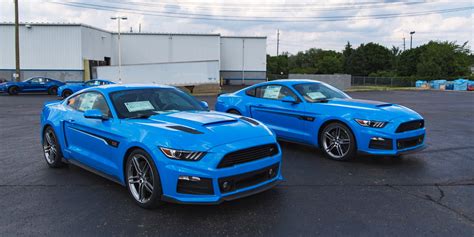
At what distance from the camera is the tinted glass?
25.5 ft

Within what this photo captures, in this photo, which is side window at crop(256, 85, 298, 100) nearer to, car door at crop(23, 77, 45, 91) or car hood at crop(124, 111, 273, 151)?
car hood at crop(124, 111, 273, 151)

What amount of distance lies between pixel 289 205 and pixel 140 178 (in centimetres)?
177

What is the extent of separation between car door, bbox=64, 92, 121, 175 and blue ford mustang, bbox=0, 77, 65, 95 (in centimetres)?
2420

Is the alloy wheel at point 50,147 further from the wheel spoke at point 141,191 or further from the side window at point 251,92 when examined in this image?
the side window at point 251,92

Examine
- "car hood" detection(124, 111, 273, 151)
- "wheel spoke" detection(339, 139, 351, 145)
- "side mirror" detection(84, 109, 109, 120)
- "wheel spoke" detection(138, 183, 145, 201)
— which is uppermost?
"side mirror" detection(84, 109, 109, 120)

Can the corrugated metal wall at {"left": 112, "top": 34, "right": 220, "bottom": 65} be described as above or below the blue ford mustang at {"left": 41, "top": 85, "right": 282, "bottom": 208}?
above

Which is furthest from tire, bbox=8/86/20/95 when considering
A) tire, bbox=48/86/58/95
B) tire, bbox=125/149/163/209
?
tire, bbox=125/149/163/209

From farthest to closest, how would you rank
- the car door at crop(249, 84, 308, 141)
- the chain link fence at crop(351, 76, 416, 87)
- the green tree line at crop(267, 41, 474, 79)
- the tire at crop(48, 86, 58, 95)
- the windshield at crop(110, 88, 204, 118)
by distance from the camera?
the green tree line at crop(267, 41, 474, 79) → the chain link fence at crop(351, 76, 416, 87) → the tire at crop(48, 86, 58, 95) → the car door at crop(249, 84, 308, 141) → the windshield at crop(110, 88, 204, 118)

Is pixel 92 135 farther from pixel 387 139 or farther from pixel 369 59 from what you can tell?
pixel 369 59

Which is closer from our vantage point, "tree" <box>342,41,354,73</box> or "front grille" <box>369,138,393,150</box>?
"front grille" <box>369,138,393,150</box>

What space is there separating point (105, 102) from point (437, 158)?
583 centimetres

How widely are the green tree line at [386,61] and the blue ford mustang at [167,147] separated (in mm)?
59267

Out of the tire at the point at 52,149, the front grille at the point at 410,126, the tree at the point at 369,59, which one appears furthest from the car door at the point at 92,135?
the tree at the point at 369,59

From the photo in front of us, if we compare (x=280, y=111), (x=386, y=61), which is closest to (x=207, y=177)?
(x=280, y=111)
